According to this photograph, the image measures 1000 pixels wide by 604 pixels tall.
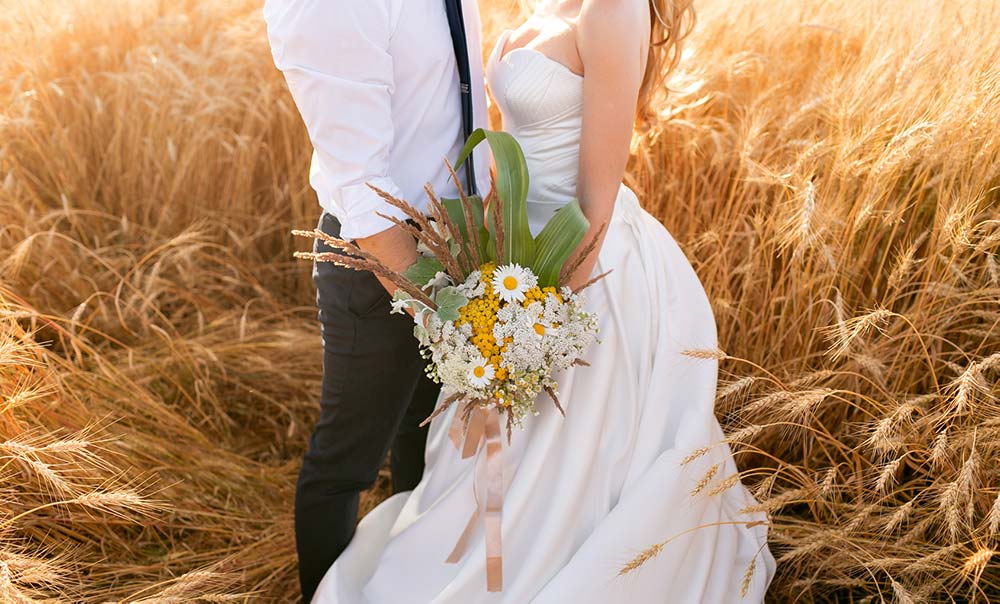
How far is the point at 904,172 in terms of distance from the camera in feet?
8.09

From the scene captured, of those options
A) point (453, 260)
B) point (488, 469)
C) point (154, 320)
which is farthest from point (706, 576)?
point (154, 320)

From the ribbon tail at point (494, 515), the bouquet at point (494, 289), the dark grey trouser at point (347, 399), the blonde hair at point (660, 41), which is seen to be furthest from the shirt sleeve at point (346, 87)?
the blonde hair at point (660, 41)

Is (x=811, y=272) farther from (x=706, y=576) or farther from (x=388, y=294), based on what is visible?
(x=388, y=294)

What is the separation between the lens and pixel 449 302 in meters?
1.63

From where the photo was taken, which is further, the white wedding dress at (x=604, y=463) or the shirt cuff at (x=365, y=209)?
Answer: the white wedding dress at (x=604, y=463)

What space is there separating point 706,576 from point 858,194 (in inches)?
48.3

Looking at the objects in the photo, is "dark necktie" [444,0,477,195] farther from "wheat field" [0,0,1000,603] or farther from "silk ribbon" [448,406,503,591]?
"wheat field" [0,0,1000,603]

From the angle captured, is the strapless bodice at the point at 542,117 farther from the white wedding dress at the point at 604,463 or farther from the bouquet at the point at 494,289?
the bouquet at the point at 494,289

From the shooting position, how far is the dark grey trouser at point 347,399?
1.86 metres

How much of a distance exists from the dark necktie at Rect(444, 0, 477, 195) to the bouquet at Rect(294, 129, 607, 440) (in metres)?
0.11

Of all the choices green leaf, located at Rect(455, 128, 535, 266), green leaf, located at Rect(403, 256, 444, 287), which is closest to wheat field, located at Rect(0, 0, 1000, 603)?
green leaf, located at Rect(455, 128, 535, 266)

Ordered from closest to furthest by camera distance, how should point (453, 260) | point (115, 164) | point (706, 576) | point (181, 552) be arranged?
point (453, 260) → point (706, 576) → point (181, 552) → point (115, 164)

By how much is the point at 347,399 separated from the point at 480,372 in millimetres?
462

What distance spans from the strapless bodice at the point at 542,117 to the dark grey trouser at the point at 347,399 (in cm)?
45
